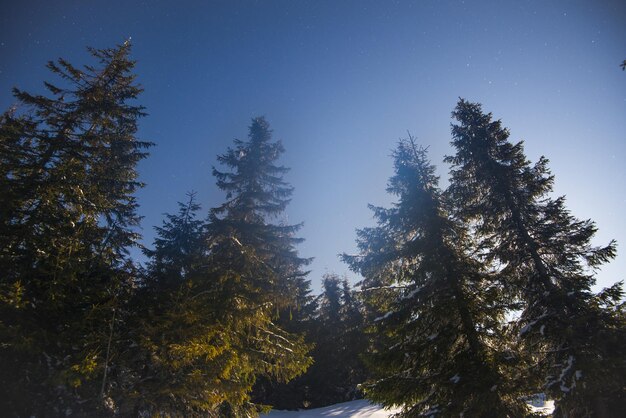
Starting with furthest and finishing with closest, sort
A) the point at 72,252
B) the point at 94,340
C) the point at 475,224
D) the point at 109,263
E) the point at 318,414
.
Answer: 1. the point at 318,414
2. the point at 475,224
3. the point at 109,263
4. the point at 72,252
5. the point at 94,340

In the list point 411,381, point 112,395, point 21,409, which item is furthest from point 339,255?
point 21,409

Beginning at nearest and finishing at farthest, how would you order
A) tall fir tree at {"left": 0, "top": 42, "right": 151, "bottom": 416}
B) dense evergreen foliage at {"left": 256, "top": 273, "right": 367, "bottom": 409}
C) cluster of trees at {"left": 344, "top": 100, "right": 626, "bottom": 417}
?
1. tall fir tree at {"left": 0, "top": 42, "right": 151, "bottom": 416}
2. cluster of trees at {"left": 344, "top": 100, "right": 626, "bottom": 417}
3. dense evergreen foliage at {"left": 256, "top": 273, "right": 367, "bottom": 409}

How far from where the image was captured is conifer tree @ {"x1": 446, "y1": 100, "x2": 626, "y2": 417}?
910cm

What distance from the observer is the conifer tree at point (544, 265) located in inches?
358

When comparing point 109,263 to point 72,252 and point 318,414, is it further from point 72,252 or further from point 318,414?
point 318,414

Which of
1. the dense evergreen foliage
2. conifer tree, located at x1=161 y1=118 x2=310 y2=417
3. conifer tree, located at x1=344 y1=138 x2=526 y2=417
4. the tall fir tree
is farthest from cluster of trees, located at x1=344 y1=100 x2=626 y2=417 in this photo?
the dense evergreen foliage

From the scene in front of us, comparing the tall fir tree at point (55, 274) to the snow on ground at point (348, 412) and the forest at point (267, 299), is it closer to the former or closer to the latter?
the forest at point (267, 299)

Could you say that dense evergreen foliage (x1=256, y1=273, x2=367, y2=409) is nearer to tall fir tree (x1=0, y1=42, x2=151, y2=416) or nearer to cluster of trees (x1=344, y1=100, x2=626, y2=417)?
cluster of trees (x1=344, y1=100, x2=626, y2=417)

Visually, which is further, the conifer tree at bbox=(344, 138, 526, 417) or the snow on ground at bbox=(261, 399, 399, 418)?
the snow on ground at bbox=(261, 399, 399, 418)

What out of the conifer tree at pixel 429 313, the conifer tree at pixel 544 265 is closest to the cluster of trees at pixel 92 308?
the conifer tree at pixel 429 313

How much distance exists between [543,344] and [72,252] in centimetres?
1473

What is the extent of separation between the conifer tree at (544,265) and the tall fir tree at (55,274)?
39.7ft

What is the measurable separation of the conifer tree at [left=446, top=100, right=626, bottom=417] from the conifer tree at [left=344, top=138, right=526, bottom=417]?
1.72 metres

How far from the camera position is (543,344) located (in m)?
10.8
